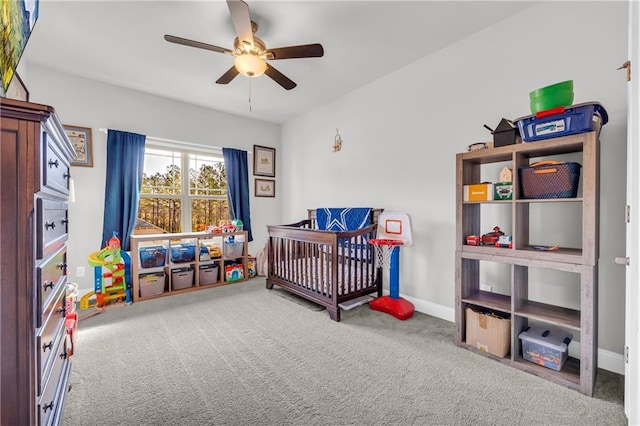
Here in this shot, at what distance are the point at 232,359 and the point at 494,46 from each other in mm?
3269

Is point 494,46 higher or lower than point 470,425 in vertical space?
higher

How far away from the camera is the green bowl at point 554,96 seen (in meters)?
1.58

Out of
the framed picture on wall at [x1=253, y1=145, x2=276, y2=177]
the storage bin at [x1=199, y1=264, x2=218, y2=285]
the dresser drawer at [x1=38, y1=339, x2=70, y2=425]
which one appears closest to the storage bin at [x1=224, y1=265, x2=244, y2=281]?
the storage bin at [x1=199, y1=264, x2=218, y2=285]

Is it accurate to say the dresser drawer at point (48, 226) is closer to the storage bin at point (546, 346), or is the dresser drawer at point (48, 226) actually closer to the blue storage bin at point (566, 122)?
the blue storage bin at point (566, 122)

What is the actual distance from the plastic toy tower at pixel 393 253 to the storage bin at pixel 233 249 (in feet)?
6.99

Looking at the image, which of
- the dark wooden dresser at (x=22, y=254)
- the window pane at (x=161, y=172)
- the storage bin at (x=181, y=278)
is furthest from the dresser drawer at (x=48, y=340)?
the window pane at (x=161, y=172)

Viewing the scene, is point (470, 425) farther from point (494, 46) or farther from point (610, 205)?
point (494, 46)

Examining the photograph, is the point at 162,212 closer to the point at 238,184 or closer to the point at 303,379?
the point at 238,184

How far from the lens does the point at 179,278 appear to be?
3463mm

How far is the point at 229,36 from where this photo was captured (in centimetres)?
239

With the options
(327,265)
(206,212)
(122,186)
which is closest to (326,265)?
(327,265)

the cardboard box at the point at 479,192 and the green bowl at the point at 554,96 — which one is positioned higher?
the green bowl at the point at 554,96

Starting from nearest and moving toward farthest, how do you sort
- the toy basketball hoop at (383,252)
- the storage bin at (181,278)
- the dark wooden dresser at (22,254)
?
the dark wooden dresser at (22,254) < the toy basketball hoop at (383,252) < the storage bin at (181,278)

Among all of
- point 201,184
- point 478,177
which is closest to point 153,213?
point 201,184
